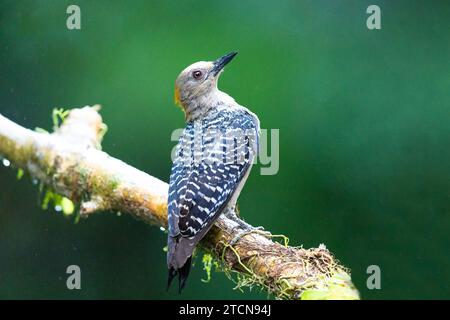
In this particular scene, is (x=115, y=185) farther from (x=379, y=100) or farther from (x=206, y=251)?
(x=379, y=100)

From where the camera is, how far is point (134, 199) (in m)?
2.90

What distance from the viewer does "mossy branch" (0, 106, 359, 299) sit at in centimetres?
238

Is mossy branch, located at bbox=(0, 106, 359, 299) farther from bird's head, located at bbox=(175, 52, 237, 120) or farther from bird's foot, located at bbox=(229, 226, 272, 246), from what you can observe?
bird's head, located at bbox=(175, 52, 237, 120)

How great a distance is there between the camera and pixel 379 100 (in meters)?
4.46

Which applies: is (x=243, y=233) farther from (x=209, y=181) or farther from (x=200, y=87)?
(x=200, y=87)

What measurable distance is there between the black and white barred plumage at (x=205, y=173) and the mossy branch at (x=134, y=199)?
0.10 m

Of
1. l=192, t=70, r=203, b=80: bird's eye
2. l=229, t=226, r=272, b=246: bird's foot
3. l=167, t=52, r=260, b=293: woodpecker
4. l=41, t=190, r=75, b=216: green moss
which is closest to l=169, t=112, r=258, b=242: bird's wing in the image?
l=167, t=52, r=260, b=293: woodpecker

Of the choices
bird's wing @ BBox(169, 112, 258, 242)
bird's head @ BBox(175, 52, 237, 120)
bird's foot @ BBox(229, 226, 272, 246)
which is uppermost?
bird's head @ BBox(175, 52, 237, 120)

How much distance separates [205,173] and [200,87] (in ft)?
1.93

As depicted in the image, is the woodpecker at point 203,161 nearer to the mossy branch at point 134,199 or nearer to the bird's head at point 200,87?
the bird's head at point 200,87

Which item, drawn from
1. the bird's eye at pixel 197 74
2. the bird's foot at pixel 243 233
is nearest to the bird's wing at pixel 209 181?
the bird's foot at pixel 243 233

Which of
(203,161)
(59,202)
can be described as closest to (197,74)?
(203,161)

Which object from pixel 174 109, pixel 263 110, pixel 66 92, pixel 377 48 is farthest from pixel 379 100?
pixel 66 92

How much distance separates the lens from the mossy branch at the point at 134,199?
7.81 feet
